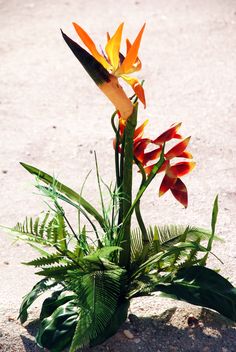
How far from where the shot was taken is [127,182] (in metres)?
2.43

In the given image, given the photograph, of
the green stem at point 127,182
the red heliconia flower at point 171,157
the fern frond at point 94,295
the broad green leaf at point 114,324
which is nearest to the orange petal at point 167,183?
the red heliconia flower at point 171,157

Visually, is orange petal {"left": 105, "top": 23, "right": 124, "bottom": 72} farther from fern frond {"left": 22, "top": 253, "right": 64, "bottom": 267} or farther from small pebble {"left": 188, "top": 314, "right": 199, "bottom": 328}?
small pebble {"left": 188, "top": 314, "right": 199, "bottom": 328}

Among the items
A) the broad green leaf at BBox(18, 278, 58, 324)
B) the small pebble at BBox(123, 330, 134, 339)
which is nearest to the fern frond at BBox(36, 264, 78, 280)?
the broad green leaf at BBox(18, 278, 58, 324)

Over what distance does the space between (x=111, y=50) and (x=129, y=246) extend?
Result: 0.72 m

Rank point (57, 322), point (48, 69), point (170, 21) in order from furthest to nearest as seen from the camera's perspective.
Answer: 1. point (170, 21)
2. point (48, 69)
3. point (57, 322)

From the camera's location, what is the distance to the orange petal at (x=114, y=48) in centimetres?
216

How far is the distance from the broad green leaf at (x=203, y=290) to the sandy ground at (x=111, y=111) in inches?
7.6

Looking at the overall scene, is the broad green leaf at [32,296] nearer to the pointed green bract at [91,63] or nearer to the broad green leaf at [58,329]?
the broad green leaf at [58,329]

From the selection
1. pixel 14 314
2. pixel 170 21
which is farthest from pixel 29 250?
pixel 170 21

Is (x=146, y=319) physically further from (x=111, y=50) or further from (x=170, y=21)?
(x=170, y=21)

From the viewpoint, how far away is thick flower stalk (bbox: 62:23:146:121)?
84.4 inches

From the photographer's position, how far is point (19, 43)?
17.4ft

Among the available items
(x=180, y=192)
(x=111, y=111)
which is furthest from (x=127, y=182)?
(x=111, y=111)

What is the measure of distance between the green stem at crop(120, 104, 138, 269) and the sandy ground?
0.30 meters
